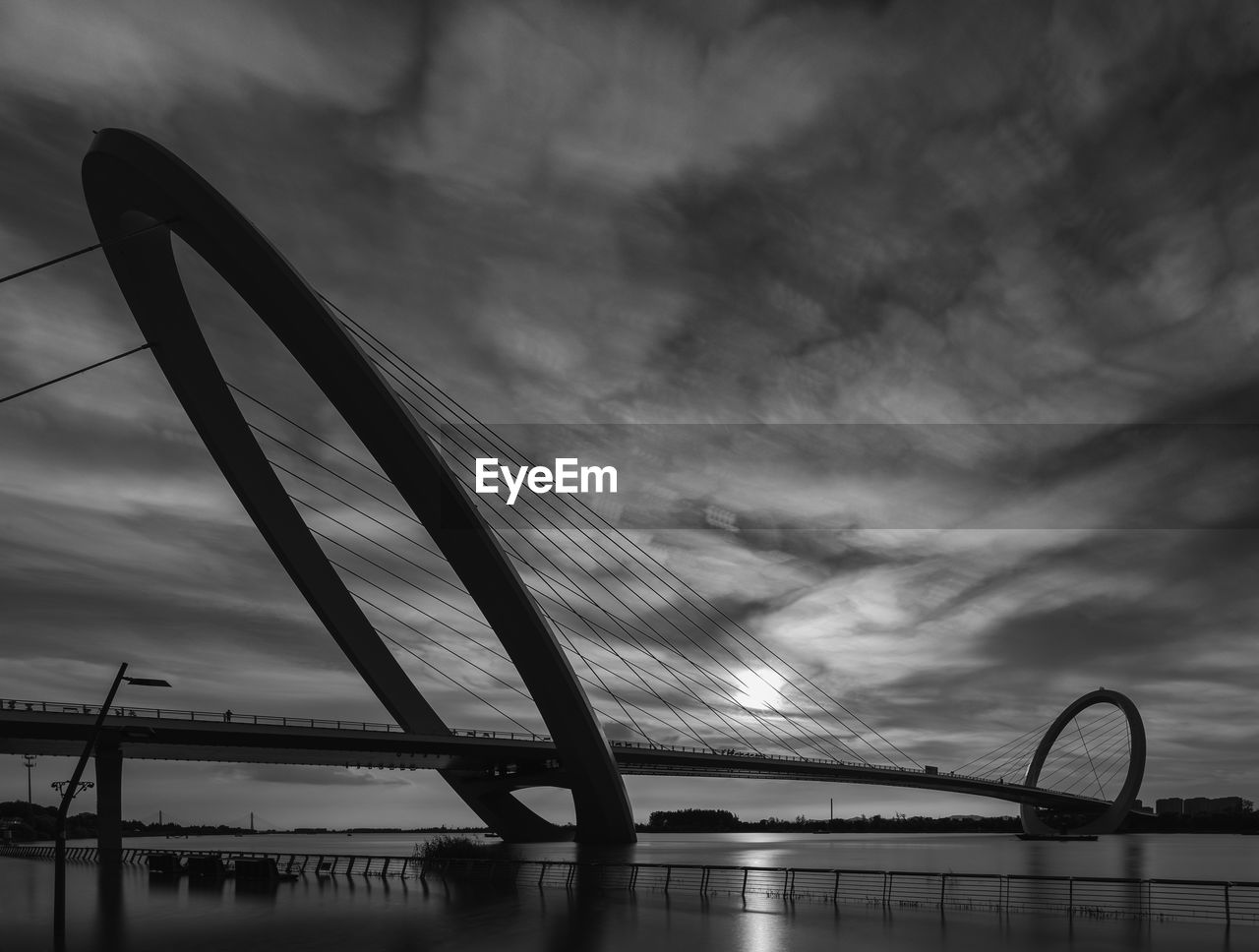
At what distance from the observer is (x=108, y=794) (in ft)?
153

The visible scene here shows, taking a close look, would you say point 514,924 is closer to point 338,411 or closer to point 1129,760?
point 338,411

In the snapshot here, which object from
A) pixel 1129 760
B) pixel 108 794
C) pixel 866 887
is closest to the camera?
pixel 866 887

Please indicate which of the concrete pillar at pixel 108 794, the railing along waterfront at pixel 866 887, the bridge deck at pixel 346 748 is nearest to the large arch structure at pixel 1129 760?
the bridge deck at pixel 346 748

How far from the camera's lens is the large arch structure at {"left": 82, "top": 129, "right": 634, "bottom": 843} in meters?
34.9

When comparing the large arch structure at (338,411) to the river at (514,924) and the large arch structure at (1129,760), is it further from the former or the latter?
the large arch structure at (1129,760)

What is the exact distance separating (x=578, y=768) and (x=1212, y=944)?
32.8 metres

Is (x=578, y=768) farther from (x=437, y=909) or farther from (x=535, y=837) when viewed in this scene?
(x=437, y=909)

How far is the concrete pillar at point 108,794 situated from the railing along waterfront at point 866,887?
42.4 ft

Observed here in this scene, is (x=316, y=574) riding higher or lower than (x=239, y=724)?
higher

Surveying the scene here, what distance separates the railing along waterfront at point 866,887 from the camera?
870 inches

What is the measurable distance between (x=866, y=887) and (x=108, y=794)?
34676 mm

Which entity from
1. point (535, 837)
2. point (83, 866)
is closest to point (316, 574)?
point (83, 866)

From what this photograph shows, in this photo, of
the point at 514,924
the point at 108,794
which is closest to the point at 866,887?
the point at 514,924

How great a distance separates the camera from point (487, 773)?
56375 mm
